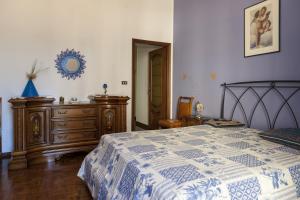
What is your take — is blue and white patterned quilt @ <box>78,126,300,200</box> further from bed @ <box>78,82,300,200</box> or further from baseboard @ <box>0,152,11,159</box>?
baseboard @ <box>0,152,11,159</box>

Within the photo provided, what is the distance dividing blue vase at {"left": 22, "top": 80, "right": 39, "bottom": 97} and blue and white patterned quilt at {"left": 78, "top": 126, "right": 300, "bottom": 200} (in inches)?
68.0

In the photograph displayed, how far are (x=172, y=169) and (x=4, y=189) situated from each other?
2.01 m

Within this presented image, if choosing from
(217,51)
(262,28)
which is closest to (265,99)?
(262,28)

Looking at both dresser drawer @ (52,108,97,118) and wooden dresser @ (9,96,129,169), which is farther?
dresser drawer @ (52,108,97,118)

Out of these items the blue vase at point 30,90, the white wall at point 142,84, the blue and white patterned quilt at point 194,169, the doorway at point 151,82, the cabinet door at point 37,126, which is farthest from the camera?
the white wall at point 142,84

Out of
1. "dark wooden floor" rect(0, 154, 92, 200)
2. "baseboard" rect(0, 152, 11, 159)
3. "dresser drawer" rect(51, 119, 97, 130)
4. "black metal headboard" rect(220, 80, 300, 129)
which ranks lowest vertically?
"dark wooden floor" rect(0, 154, 92, 200)

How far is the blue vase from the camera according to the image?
3042mm

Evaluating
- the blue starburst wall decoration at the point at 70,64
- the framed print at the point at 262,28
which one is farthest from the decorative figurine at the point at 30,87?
the framed print at the point at 262,28

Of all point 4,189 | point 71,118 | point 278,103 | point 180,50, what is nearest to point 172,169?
point 278,103

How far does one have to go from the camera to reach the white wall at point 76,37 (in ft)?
10.4

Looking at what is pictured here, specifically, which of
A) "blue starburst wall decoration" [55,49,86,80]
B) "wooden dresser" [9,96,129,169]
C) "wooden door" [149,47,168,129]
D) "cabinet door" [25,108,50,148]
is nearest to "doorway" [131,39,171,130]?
"wooden door" [149,47,168,129]

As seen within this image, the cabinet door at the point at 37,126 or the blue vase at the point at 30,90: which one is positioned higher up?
the blue vase at the point at 30,90

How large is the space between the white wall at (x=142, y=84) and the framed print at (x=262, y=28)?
290cm

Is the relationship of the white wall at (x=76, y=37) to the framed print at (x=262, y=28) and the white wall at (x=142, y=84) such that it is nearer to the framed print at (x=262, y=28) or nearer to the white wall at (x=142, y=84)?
the white wall at (x=142, y=84)
